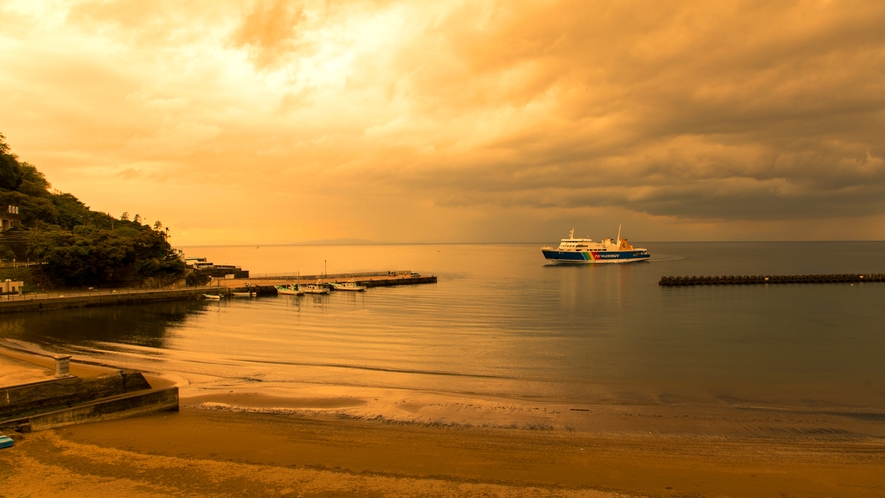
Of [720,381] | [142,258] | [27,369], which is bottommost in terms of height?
[720,381]

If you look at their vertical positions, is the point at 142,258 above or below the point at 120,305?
above

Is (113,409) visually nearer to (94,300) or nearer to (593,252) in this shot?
(94,300)

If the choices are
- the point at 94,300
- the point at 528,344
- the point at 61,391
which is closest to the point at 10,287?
the point at 94,300

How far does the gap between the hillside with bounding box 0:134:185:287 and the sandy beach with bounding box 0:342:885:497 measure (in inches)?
1751

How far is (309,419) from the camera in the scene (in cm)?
1648

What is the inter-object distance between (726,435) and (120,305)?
5526cm

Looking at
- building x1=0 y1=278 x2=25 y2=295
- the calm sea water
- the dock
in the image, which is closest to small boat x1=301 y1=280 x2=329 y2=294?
the dock

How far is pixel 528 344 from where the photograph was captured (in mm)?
32500

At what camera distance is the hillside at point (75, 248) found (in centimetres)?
5325

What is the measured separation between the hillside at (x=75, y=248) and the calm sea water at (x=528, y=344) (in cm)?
964

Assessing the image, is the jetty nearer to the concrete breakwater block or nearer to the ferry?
the concrete breakwater block

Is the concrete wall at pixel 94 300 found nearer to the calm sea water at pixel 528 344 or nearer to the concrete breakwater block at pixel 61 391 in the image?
the calm sea water at pixel 528 344

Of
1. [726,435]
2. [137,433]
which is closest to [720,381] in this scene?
[726,435]

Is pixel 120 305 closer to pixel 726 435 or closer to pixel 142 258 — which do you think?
pixel 142 258
